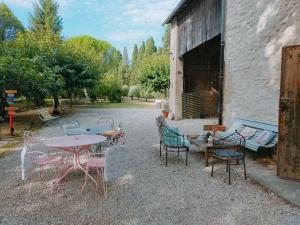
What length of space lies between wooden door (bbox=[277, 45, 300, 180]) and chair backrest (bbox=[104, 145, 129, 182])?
3.00 meters

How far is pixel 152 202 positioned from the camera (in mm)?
3832

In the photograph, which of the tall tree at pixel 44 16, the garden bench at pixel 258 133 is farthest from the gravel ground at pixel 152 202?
the tall tree at pixel 44 16

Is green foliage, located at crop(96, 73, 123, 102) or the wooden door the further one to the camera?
green foliage, located at crop(96, 73, 123, 102)

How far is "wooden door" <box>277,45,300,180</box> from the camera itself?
4586 mm

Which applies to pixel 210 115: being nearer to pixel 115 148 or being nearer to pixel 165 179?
pixel 165 179

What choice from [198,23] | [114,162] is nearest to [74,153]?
[114,162]

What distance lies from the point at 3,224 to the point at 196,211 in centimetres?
251

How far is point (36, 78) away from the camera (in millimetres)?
12328

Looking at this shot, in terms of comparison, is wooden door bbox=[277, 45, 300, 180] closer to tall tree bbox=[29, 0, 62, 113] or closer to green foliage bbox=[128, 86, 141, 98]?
green foliage bbox=[128, 86, 141, 98]

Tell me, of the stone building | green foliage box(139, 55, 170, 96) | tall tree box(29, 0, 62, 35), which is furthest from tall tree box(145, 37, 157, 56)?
the stone building

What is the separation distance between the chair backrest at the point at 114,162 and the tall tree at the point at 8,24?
36.0 m

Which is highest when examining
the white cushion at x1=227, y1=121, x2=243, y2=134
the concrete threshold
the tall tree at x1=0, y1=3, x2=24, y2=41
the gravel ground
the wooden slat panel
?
the tall tree at x1=0, y1=3, x2=24, y2=41

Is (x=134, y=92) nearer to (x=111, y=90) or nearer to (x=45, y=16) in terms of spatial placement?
(x=111, y=90)

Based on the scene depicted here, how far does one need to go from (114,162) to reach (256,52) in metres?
4.96
